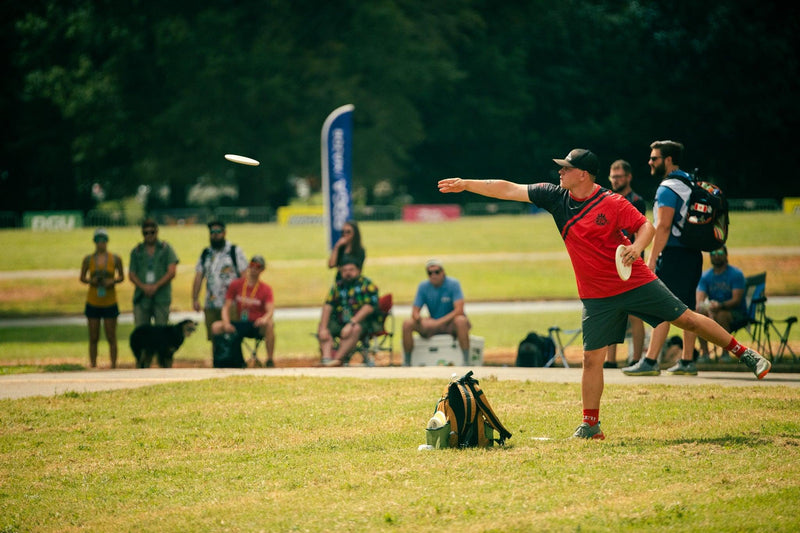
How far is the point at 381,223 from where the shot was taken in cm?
4644

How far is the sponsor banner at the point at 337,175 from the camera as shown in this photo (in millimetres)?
16875

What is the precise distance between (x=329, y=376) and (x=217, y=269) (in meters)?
3.42

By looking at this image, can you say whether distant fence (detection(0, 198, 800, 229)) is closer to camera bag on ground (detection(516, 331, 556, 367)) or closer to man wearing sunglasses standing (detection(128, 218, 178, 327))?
man wearing sunglasses standing (detection(128, 218, 178, 327))

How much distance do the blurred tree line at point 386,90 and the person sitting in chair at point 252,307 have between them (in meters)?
36.7

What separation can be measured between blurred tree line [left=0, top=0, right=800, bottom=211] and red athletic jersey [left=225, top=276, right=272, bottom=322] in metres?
36.7

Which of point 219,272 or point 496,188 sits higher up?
point 496,188

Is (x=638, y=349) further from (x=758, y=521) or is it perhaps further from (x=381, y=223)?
(x=381, y=223)

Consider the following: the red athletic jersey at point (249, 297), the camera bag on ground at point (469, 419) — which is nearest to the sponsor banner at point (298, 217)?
the red athletic jersey at point (249, 297)

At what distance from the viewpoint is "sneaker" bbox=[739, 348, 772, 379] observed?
A: 715 centimetres

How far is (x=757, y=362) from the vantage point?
7.22m

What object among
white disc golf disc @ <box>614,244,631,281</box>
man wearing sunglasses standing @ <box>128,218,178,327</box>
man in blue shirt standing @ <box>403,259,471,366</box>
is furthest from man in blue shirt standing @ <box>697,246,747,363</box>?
man wearing sunglasses standing @ <box>128,218,178,327</box>

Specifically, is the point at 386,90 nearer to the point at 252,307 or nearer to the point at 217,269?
the point at 217,269

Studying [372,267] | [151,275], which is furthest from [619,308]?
[372,267]

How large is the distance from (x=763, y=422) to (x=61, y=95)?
153 feet
